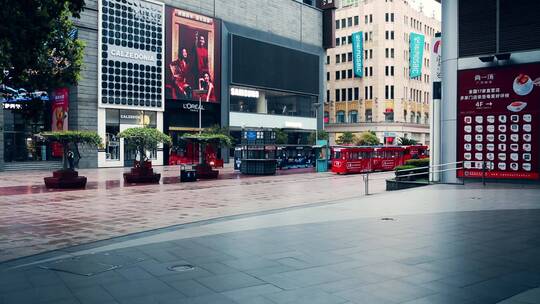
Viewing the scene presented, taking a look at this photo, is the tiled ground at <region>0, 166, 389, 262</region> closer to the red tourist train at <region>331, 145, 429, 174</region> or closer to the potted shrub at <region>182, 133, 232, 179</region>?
the potted shrub at <region>182, 133, 232, 179</region>

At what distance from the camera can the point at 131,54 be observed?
4684 centimetres

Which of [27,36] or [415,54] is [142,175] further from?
[415,54]

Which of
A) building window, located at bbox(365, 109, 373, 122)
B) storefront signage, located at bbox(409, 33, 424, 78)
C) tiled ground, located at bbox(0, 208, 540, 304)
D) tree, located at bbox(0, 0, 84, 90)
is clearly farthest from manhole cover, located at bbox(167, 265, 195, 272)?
building window, located at bbox(365, 109, 373, 122)

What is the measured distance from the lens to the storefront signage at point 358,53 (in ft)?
273

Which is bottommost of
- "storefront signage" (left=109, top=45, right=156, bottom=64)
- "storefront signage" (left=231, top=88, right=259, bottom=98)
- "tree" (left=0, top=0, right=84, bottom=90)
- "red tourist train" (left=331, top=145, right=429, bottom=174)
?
"red tourist train" (left=331, top=145, right=429, bottom=174)

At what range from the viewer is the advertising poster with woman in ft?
166

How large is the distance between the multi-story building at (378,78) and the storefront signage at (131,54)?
47.9 meters

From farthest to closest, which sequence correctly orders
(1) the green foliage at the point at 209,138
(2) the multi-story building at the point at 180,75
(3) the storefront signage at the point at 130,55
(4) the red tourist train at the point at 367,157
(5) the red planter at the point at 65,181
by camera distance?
(3) the storefront signage at the point at 130,55
(2) the multi-story building at the point at 180,75
(4) the red tourist train at the point at 367,157
(1) the green foliage at the point at 209,138
(5) the red planter at the point at 65,181

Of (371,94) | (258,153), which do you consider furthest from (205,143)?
(371,94)

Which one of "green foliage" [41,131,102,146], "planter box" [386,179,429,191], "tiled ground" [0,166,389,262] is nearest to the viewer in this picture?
"tiled ground" [0,166,389,262]

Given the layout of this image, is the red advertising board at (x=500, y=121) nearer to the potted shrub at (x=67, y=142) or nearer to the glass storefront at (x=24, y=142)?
the potted shrub at (x=67, y=142)

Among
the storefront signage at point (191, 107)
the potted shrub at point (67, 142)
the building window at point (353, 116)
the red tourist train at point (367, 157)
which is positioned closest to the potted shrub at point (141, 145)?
the potted shrub at point (67, 142)

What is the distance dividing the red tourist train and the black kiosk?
544 cm

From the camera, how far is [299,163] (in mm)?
46750
